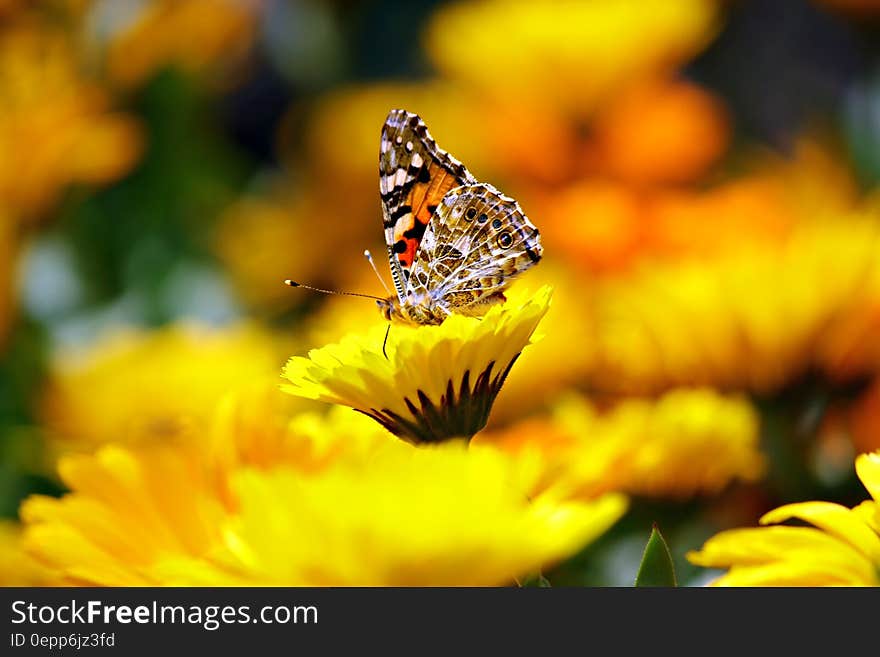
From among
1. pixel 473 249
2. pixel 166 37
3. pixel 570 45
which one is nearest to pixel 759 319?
pixel 473 249

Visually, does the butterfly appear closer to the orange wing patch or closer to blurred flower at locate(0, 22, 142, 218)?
the orange wing patch

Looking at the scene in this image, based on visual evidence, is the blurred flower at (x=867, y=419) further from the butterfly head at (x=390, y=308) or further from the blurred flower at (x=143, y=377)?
the blurred flower at (x=143, y=377)

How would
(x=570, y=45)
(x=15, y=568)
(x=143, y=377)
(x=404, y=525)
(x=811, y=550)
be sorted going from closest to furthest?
1. (x=404, y=525)
2. (x=811, y=550)
3. (x=15, y=568)
4. (x=143, y=377)
5. (x=570, y=45)

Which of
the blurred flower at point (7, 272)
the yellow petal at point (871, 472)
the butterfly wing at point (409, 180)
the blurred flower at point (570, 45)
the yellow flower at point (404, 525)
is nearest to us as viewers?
the yellow flower at point (404, 525)

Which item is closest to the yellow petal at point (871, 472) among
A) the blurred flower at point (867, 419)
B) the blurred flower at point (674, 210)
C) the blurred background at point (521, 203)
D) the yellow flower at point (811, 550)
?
Answer: the yellow flower at point (811, 550)

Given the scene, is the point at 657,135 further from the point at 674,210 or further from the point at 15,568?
the point at 15,568

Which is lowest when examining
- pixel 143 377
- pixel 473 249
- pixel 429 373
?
pixel 429 373
